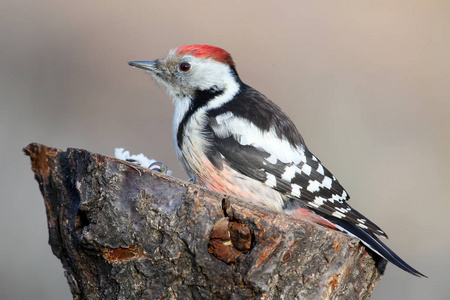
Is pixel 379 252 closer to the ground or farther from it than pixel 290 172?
closer to the ground

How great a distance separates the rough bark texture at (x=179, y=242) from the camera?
2221mm

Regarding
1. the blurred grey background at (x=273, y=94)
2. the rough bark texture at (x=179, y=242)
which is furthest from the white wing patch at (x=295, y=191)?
the blurred grey background at (x=273, y=94)

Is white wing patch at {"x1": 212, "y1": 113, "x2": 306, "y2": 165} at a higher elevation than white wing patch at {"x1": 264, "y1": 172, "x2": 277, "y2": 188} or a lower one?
higher

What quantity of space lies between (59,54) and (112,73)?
0.56 metres

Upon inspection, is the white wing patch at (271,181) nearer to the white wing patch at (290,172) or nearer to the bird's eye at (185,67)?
the white wing patch at (290,172)

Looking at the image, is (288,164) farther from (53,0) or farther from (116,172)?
(53,0)

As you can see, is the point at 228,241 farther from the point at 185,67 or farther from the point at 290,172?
the point at 185,67

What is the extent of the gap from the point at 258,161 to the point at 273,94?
2356 mm

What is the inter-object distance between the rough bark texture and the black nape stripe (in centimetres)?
97

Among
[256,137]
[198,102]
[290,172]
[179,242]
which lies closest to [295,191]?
[290,172]

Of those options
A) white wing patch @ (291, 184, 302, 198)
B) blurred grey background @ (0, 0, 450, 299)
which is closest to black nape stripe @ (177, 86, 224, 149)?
white wing patch @ (291, 184, 302, 198)

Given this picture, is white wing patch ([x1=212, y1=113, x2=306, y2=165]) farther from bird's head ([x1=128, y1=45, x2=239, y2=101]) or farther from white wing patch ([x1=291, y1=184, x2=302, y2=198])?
bird's head ([x1=128, y1=45, x2=239, y2=101])

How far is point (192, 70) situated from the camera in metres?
3.55

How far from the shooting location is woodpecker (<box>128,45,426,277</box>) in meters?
3.03
